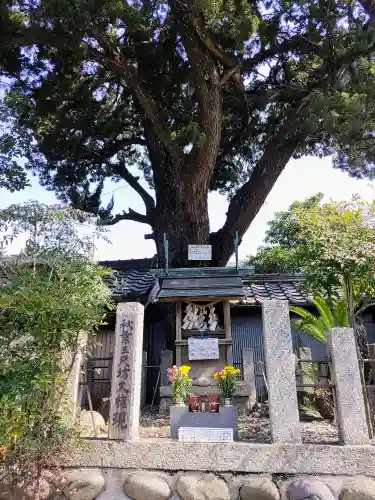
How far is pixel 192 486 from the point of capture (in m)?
4.12

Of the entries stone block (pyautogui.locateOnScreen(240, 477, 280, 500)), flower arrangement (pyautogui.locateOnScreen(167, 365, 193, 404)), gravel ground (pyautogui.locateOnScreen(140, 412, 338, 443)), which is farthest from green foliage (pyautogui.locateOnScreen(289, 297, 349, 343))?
stone block (pyautogui.locateOnScreen(240, 477, 280, 500))

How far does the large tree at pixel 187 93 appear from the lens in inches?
312

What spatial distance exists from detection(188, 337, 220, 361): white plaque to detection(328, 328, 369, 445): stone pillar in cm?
344

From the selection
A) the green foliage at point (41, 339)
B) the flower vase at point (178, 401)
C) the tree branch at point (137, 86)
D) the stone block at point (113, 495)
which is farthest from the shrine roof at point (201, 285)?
the tree branch at point (137, 86)

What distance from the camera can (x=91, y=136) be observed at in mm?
10945

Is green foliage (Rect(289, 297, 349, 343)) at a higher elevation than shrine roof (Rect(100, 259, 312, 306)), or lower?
lower

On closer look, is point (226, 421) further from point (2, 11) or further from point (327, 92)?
point (2, 11)

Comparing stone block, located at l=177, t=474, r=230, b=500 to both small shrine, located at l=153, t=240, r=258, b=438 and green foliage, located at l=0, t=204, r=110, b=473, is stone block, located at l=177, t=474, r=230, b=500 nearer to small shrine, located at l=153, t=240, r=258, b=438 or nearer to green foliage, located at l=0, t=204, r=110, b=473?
green foliage, located at l=0, t=204, r=110, b=473

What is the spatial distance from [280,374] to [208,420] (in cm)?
100

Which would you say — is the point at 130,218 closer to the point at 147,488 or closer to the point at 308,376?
the point at 308,376

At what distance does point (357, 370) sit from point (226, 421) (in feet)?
5.15

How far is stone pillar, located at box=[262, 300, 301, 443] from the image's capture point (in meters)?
4.31

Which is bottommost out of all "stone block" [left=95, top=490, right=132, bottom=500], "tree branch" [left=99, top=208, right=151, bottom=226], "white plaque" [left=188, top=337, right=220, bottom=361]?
"stone block" [left=95, top=490, right=132, bottom=500]

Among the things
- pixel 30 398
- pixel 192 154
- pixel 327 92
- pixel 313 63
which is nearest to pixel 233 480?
pixel 30 398
